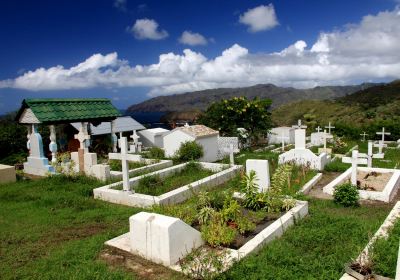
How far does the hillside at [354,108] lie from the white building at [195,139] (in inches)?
1267

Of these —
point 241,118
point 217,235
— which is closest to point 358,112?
point 241,118

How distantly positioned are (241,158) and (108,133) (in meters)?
9.17

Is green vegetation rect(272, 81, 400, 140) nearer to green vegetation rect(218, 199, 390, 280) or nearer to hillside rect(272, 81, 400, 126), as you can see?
hillside rect(272, 81, 400, 126)

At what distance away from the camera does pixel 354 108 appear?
57750 mm

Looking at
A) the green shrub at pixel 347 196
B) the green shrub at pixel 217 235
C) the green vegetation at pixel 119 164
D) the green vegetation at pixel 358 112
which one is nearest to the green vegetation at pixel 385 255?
the green shrub at pixel 217 235

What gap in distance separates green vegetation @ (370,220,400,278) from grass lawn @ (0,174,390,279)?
0.34 meters

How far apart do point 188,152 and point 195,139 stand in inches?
30.7

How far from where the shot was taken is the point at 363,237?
643 cm

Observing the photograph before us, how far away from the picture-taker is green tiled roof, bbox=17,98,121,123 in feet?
46.5

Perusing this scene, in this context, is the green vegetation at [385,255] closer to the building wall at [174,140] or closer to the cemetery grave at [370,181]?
the cemetery grave at [370,181]

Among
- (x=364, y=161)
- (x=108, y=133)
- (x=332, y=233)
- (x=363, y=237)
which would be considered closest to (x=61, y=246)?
(x=332, y=233)

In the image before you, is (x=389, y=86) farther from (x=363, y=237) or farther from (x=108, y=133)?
(x=363, y=237)

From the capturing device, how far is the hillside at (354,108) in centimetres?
4901

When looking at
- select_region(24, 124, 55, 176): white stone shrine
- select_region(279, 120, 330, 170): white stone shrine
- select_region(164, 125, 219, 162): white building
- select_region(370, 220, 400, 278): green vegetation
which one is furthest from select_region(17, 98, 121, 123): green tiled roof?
select_region(370, 220, 400, 278): green vegetation
